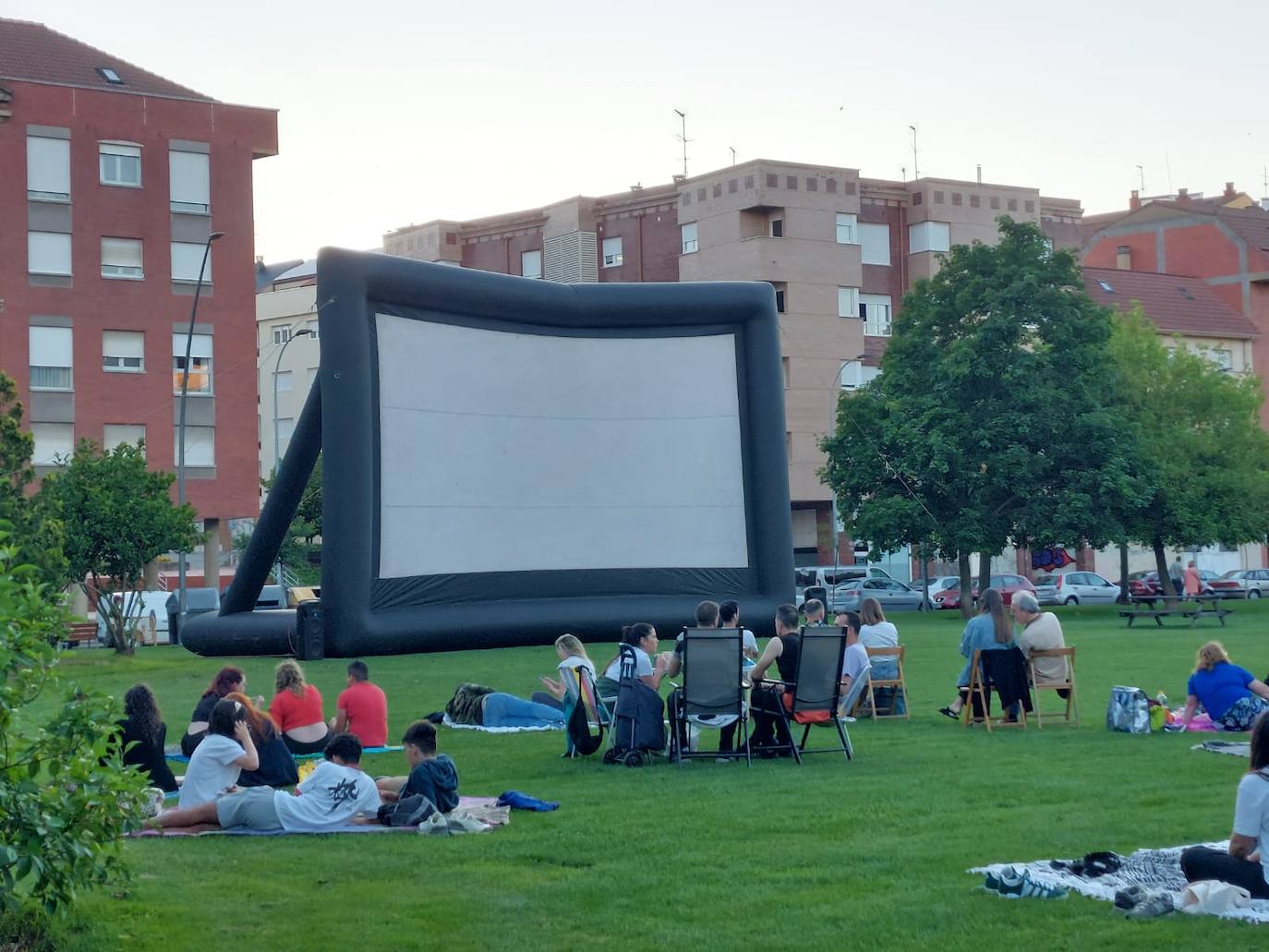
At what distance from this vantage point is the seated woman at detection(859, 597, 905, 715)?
53.4ft

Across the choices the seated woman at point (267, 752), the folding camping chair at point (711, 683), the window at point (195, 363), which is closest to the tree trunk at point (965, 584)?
the window at point (195, 363)

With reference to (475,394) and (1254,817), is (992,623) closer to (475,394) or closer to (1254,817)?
(475,394)

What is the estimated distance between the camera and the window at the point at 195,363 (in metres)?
47.7

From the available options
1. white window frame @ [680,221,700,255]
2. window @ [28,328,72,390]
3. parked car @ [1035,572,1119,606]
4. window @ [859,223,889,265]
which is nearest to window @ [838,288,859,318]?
window @ [859,223,889,265]

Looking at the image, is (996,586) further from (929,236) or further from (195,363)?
(195,363)

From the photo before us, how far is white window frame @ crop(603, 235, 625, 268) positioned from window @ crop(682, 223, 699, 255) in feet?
9.64

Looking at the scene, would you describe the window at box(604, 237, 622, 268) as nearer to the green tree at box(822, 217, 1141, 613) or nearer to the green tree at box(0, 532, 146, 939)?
the green tree at box(822, 217, 1141, 613)

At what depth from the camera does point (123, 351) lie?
154ft

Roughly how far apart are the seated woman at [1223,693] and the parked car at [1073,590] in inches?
1598

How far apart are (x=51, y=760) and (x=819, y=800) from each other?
553 cm

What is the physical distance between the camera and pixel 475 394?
12.0 meters

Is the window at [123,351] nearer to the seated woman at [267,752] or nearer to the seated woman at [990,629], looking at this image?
the seated woman at [990,629]

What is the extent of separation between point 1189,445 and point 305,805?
1614 inches

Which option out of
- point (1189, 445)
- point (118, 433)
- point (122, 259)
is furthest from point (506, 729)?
point (1189, 445)
